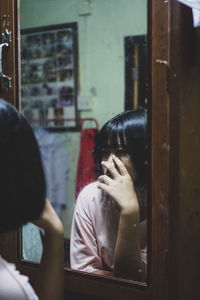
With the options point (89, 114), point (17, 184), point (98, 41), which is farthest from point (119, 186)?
point (89, 114)

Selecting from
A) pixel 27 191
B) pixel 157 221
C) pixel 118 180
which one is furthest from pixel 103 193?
pixel 27 191

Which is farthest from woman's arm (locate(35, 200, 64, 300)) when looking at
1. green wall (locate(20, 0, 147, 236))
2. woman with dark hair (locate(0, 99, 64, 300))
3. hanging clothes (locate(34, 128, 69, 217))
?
hanging clothes (locate(34, 128, 69, 217))

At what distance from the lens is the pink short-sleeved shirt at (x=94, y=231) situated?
111 cm

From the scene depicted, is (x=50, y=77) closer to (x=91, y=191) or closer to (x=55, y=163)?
(x=55, y=163)

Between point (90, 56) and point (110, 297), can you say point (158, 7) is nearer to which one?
point (110, 297)

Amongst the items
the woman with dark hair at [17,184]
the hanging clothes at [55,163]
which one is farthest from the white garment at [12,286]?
the hanging clothes at [55,163]

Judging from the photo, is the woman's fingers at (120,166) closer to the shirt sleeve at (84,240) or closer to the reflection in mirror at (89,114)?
the reflection in mirror at (89,114)

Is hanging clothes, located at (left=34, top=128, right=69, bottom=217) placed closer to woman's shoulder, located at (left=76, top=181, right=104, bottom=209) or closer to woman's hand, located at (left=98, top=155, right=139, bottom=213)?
woman's shoulder, located at (left=76, top=181, right=104, bottom=209)

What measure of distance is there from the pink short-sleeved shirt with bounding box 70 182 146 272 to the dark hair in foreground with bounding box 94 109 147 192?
0.11 metres

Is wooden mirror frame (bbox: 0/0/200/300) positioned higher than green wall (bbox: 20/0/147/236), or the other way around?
green wall (bbox: 20/0/147/236)

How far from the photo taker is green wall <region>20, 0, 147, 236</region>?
1.31 meters

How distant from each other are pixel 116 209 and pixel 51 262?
1.17 ft

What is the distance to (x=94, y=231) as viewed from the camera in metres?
1.16

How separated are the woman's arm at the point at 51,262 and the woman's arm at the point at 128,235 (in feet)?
0.77
